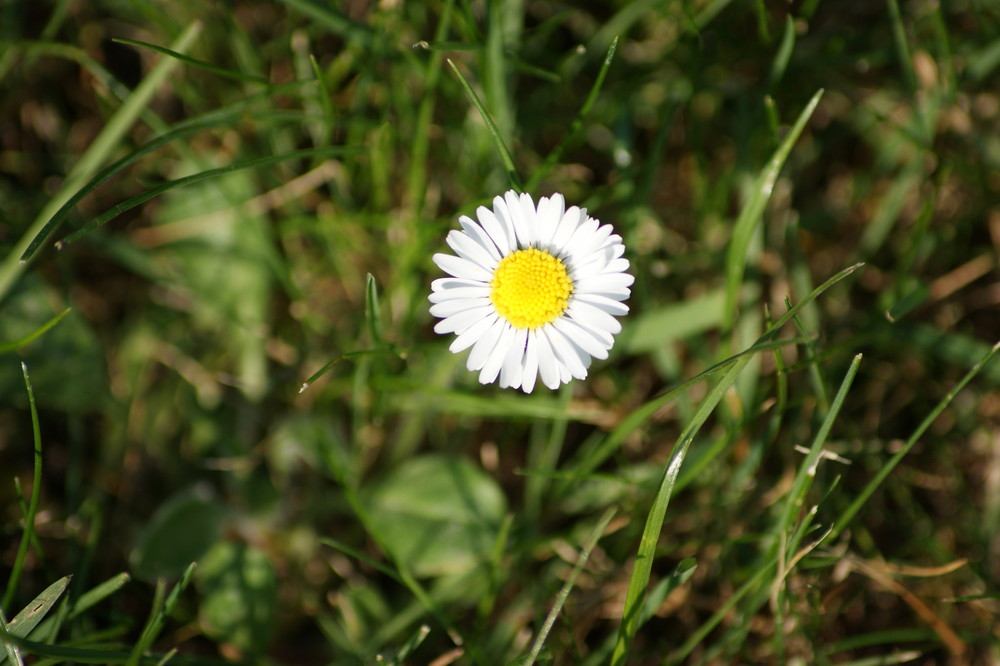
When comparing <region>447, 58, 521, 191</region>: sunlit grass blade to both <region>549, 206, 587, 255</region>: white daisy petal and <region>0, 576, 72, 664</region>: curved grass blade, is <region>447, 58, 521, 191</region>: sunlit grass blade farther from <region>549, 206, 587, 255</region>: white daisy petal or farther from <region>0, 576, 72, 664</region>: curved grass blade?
<region>0, 576, 72, 664</region>: curved grass blade

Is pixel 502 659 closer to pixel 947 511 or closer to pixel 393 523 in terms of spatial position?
pixel 393 523

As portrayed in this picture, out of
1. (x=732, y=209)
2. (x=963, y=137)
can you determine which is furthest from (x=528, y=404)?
(x=963, y=137)

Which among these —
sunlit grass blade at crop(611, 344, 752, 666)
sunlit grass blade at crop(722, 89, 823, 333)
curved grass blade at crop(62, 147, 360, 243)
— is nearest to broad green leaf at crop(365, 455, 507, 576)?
sunlit grass blade at crop(611, 344, 752, 666)

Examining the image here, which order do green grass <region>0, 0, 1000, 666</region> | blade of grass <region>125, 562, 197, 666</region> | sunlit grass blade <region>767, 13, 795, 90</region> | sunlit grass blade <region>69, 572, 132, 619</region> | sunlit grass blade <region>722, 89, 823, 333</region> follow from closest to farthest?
blade of grass <region>125, 562, 197, 666</region> < sunlit grass blade <region>69, 572, 132, 619</region> < sunlit grass blade <region>722, 89, 823, 333</region> < sunlit grass blade <region>767, 13, 795, 90</region> < green grass <region>0, 0, 1000, 666</region>

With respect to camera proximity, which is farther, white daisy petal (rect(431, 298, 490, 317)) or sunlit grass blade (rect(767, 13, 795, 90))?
sunlit grass blade (rect(767, 13, 795, 90))

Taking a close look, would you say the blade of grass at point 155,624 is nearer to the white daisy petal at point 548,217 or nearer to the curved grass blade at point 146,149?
the curved grass blade at point 146,149

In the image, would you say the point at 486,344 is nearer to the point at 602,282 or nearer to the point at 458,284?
the point at 458,284

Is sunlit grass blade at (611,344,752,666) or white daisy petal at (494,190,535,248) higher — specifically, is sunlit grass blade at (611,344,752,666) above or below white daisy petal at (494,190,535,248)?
below
